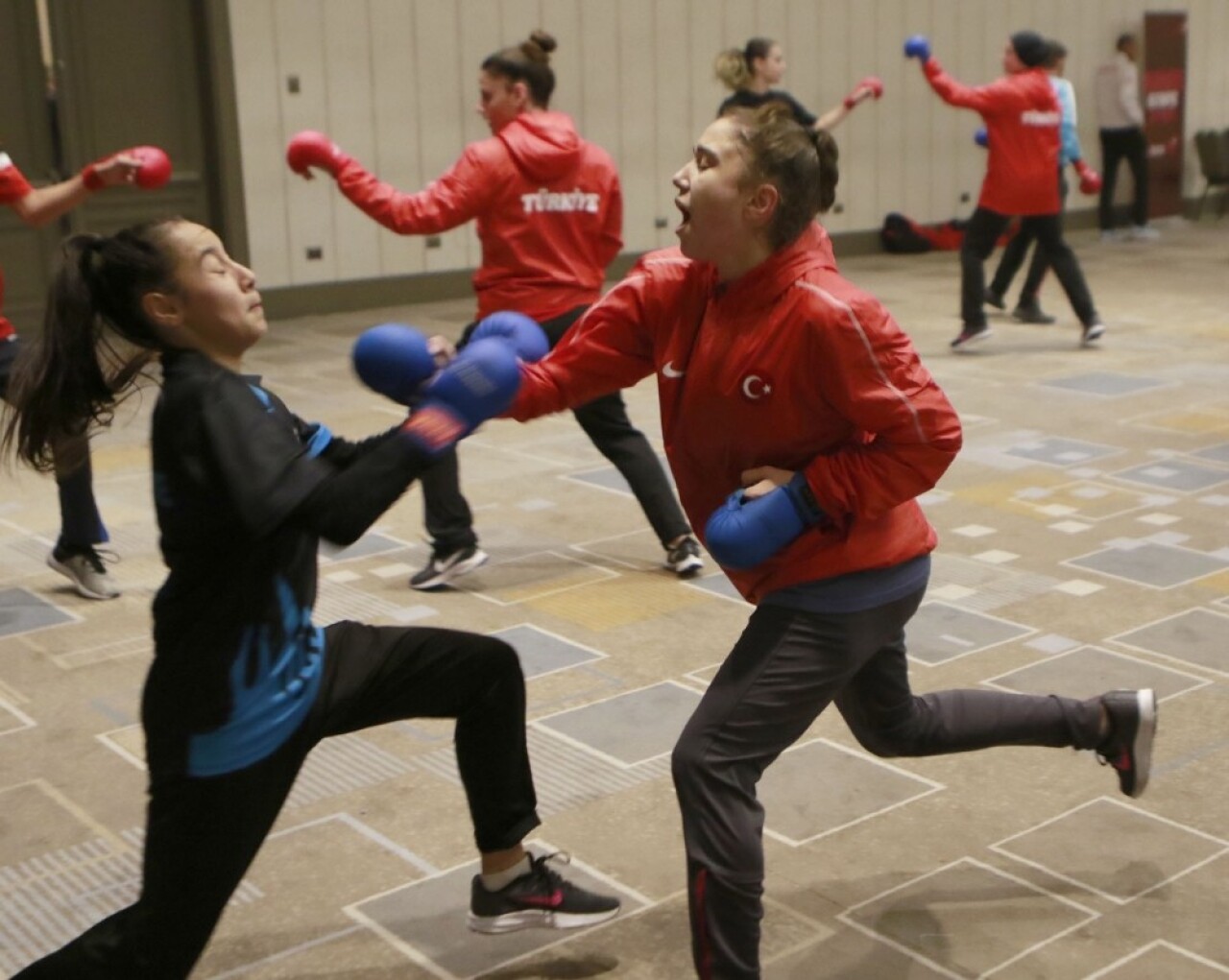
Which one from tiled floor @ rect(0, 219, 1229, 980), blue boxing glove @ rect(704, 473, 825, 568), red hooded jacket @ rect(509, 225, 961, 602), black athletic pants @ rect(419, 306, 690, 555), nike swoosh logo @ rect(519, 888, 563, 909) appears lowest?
tiled floor @ rect(0, 219, 1229, 980)

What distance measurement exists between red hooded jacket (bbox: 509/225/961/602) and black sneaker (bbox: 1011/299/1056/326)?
25.7 ft

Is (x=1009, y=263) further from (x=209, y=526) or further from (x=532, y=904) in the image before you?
(x=209, y=526)

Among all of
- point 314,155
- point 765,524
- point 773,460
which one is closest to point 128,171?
point 314,155

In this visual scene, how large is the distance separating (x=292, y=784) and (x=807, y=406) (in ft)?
3.22

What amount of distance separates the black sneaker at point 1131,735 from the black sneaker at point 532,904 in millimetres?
1023

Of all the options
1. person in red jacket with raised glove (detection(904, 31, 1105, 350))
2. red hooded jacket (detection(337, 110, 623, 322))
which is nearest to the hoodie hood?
red hooded jacket (detection(337, 110, 623, 322))

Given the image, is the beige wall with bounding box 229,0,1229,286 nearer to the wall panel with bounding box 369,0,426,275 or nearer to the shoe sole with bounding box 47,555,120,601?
the wall panel with bounding box 369,0,426,275

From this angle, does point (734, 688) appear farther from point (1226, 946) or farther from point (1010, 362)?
point (1010, 362)

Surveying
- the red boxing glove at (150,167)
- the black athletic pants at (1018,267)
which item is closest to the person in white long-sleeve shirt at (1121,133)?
the black athletic pants at (1018,267)

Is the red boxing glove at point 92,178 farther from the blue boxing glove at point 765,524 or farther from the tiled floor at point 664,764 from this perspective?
the blue boxing glove at point 765,524

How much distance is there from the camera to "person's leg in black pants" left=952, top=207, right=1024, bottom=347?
9000 mm

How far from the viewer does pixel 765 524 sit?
7.97 feet

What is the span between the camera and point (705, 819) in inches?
93.0

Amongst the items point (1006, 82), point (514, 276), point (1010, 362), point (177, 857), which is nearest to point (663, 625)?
point (514, 276)
